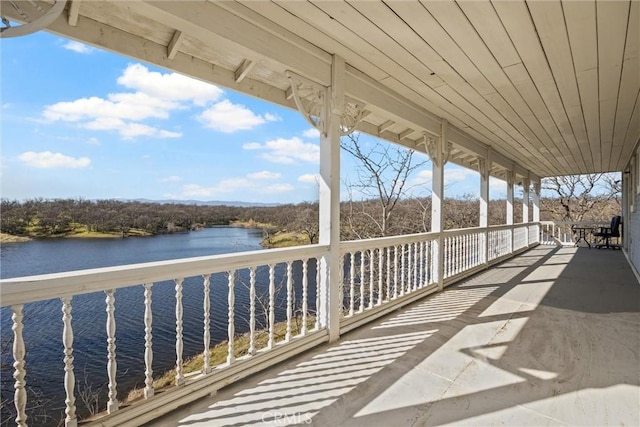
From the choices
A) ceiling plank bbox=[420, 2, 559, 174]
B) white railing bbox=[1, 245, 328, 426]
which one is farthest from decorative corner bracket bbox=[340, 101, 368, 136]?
white railing bbox=[1, 245, 328, 426]

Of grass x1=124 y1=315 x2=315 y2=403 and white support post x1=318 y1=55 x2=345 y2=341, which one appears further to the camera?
grass x1=124 y1=315 x2=315 y2=403

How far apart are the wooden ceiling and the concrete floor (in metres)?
2.28

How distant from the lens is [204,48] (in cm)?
238

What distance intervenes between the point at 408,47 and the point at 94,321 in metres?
7.17

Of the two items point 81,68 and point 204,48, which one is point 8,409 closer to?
point 204,48

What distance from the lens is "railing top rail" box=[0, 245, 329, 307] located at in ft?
4.58

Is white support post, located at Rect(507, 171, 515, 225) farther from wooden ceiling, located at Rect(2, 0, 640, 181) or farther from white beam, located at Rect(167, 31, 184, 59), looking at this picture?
white beam, located at Rect(167, 31, 184, 59)

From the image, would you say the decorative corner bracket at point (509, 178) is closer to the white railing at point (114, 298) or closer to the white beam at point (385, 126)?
the white beam at point (385, 126)

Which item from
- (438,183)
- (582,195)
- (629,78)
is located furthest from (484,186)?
(582,195)

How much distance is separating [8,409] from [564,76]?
8709 millimetres

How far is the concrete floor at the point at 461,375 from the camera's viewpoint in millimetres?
1833

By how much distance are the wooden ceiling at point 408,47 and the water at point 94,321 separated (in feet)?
12.4

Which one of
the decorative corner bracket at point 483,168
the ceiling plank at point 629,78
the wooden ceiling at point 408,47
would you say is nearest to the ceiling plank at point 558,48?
the wooden ceiling at point 408,47

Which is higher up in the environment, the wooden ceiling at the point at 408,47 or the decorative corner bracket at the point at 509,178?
the wooden ceiling at the point at 408,47
